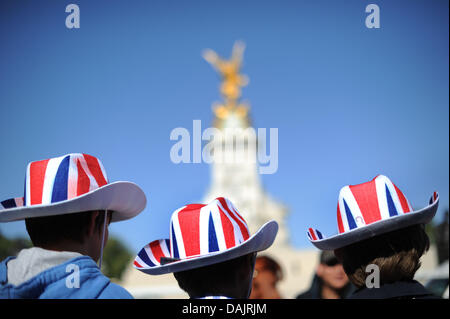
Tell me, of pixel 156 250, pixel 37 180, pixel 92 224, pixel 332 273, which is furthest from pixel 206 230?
pixel 332 273

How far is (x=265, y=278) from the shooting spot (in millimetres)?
5625

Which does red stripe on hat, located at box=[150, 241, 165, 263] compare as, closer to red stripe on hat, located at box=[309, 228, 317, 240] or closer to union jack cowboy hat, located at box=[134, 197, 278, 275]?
union jack cowboy hat, located at box=[134, 197, 278, 275]

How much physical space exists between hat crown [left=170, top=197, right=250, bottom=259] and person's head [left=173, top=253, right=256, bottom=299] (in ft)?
0.26

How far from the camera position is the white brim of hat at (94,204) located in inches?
92.6

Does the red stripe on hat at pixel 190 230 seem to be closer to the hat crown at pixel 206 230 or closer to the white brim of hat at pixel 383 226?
the hat crown at pixel 206 230

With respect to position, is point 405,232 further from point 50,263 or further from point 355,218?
point 50,263

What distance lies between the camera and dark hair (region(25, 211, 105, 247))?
239 cm

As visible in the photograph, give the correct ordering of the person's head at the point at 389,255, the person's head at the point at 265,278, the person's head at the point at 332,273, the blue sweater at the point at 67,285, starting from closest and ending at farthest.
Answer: the blue sweater at the point at 67,285, the person's head at the point at 389,255, the person's head at the point at 332,273, the person's head at the point at 265,278

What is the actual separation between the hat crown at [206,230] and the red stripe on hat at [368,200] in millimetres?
614

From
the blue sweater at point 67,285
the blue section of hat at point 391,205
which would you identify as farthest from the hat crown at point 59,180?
the blue section of hat at point 391,205

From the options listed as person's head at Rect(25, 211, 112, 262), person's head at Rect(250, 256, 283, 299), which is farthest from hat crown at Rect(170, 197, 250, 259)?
person's head at Rect(250, 256, 283, 299)

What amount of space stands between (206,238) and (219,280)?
0.22 meters

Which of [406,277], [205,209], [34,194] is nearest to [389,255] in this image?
[406,277]
